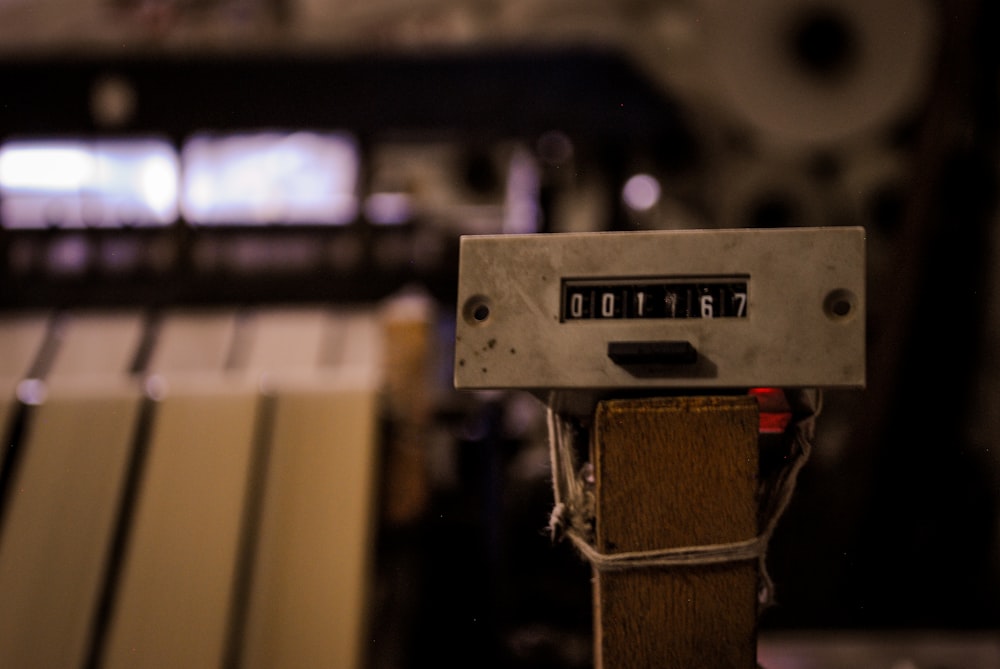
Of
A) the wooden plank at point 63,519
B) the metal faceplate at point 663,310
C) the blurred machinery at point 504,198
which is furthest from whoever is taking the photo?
the blurred machinery at point 504,198

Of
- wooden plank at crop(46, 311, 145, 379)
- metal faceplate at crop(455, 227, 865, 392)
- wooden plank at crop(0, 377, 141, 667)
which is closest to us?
metal faceplate at crop(455, 227, 865, 392)

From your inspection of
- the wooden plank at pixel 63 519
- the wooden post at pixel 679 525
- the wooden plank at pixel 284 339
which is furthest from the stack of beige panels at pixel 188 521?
the wooden plank at pixel 284 339

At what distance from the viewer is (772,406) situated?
70 centimetres

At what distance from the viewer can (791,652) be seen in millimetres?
1775

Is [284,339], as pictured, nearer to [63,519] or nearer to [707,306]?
[63,519]

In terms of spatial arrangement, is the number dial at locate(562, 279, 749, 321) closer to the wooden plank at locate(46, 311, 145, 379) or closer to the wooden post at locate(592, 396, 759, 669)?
the wooden post at locate(592, 396, 759, 669)

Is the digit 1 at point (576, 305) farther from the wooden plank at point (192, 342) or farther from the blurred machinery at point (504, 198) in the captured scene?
the wooden plank at point (192, 342)

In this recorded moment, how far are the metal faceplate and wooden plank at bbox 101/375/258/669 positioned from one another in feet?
3.62

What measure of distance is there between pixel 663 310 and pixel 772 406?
0.15m

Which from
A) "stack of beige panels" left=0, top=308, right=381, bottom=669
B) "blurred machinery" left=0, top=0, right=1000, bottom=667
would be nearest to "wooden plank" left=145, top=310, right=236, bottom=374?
"blurred machinery" left=0, top=0, right=1000, bottom=667

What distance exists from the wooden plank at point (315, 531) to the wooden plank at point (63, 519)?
0.30 meters

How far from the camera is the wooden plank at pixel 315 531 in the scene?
151 centimetres

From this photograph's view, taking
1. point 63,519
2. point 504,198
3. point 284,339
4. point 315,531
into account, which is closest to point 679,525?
point 315,531

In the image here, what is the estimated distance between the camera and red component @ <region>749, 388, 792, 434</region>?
0.69m
